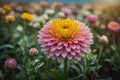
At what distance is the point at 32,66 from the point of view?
2.17 meters

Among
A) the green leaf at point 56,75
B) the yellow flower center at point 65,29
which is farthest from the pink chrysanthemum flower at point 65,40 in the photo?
the green leaf at point 56,75

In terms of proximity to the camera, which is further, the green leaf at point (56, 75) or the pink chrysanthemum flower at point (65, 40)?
the green leaf at point (56, 75)

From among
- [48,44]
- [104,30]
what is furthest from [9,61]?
[104,30]

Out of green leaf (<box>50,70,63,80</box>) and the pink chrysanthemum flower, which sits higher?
the pink chrysanthemum flower

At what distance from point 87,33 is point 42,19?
1.08 metres

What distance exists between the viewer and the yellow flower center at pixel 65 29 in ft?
6.45

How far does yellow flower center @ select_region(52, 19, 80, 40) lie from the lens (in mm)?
1965

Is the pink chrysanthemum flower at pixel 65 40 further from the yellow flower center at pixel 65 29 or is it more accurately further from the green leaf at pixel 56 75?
the green leaf at pixel 56 75

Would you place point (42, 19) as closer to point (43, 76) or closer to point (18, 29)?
point (18, 29)

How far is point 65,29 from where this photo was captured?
198 centimetres

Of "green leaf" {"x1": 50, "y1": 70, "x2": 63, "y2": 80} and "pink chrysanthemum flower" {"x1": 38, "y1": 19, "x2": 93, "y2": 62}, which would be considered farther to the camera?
"green leaf" {"x1": 50, "y1": 70, "x2": 63, "y2": 80}

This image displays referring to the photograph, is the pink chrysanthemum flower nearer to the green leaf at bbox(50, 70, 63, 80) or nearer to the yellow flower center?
the yellow flower center

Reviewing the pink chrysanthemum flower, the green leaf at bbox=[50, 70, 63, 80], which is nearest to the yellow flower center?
the pink chrysanthemum flower

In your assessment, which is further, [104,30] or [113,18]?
[113,18]
